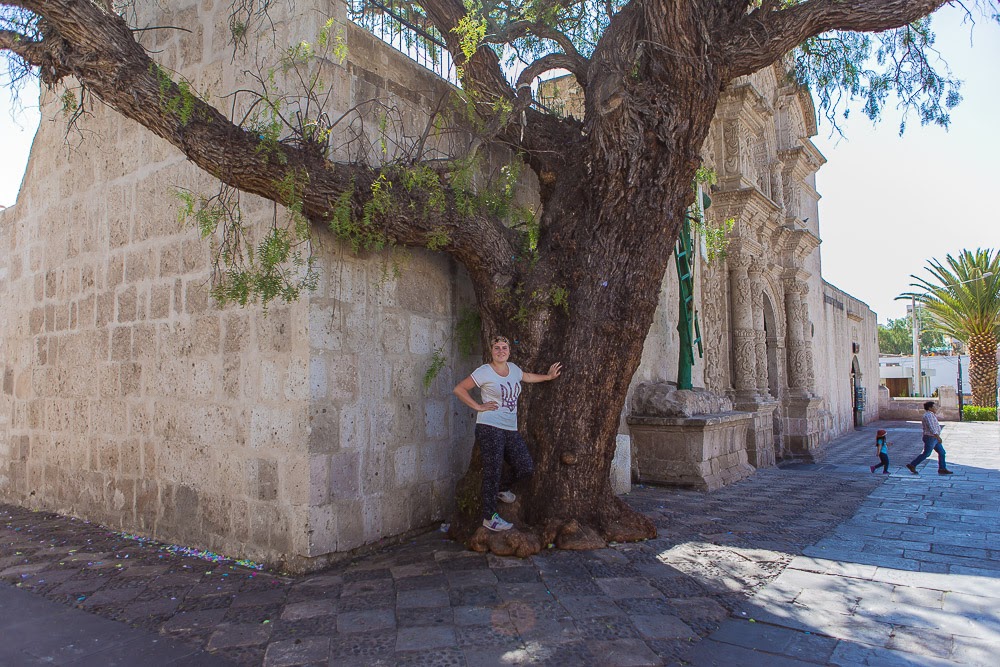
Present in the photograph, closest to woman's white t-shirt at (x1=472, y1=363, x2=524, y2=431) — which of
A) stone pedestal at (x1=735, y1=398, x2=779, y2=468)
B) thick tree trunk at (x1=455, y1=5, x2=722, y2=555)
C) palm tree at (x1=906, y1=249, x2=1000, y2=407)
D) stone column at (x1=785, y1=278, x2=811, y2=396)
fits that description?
thick tree trunk at (x1=455, y1=5, x2=722, y2=555)

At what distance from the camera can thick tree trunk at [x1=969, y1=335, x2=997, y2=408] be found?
2127 cm

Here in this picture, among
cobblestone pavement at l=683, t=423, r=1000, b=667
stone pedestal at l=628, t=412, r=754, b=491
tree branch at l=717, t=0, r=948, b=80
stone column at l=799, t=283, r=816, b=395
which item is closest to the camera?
cobblestone pavement at l=683, t=423, r=1000, b=667

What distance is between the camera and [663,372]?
797 cm

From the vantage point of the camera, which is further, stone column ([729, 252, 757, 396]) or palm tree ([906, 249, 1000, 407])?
palm tree ([906, 249, 1000, 407])

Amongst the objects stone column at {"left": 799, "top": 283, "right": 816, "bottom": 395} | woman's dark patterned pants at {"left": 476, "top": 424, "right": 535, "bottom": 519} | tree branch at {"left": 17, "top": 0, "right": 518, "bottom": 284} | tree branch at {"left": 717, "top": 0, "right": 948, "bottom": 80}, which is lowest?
woman's dark patterned pants at {"left": 476, "top": 424, "right": 535, "bottom": 519}

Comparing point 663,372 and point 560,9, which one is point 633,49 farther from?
point 663,372

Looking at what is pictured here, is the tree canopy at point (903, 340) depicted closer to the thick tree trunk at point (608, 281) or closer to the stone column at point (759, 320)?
the stone column at point (759, 320)

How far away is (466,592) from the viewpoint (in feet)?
11.7

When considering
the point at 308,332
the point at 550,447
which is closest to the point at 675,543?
the point at 550,447

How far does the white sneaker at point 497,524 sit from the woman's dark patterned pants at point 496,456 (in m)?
0.03

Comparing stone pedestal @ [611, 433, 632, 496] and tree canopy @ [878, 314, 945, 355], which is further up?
tree canopy @ [878, 314, 945, 355]

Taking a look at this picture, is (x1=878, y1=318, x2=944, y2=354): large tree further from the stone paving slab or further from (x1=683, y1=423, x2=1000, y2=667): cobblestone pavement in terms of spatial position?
the stone paving slab

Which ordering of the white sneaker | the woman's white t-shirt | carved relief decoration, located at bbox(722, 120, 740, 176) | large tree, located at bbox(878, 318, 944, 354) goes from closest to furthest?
Answer: the white sneaker → the woman's white t-shirt → carved relief decoration, located at bbox(722, 120, 740, 176) → large tree, located at bbox(878, 318, 944, 354)

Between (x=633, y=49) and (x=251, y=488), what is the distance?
406cm
